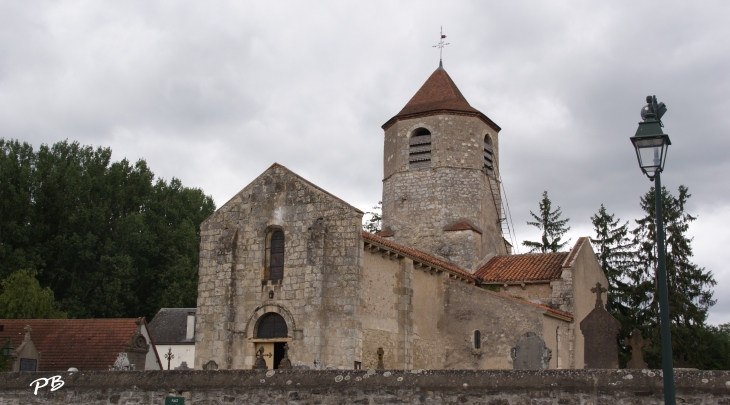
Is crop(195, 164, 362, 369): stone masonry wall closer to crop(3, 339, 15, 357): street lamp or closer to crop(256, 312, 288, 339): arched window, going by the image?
crop(256, 312, 288, 339): arched window

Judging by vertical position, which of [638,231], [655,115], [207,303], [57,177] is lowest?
[207,303]

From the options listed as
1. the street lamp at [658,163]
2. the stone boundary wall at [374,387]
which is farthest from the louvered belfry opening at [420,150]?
the street lamp at [658,163]

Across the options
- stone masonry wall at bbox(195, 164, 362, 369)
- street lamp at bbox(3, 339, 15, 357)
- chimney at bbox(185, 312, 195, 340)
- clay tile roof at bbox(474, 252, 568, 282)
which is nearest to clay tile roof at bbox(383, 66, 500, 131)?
clay tile roof at bbox(474, 252, 568, 282)

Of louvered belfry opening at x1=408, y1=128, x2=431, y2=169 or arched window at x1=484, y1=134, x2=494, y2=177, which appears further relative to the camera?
arched window at x1=484, y1=134, x2=494, y2=177

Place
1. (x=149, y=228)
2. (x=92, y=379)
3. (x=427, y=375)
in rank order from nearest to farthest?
(x=427, y=375) → (x=92, y=379) → (x=149, y=228)

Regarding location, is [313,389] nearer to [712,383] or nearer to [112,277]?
[712,383]

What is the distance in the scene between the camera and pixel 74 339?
22.6m

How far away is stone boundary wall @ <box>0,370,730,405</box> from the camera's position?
879cm

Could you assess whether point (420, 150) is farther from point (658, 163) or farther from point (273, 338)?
point (658, 163)

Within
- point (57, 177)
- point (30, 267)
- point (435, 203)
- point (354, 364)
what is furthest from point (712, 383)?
point (57, 177)

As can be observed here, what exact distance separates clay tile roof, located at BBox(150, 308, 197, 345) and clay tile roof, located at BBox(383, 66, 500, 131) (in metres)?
13.8

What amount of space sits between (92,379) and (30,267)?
2468 cm

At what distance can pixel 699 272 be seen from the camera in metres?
33.6

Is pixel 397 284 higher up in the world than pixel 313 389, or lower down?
higher up
